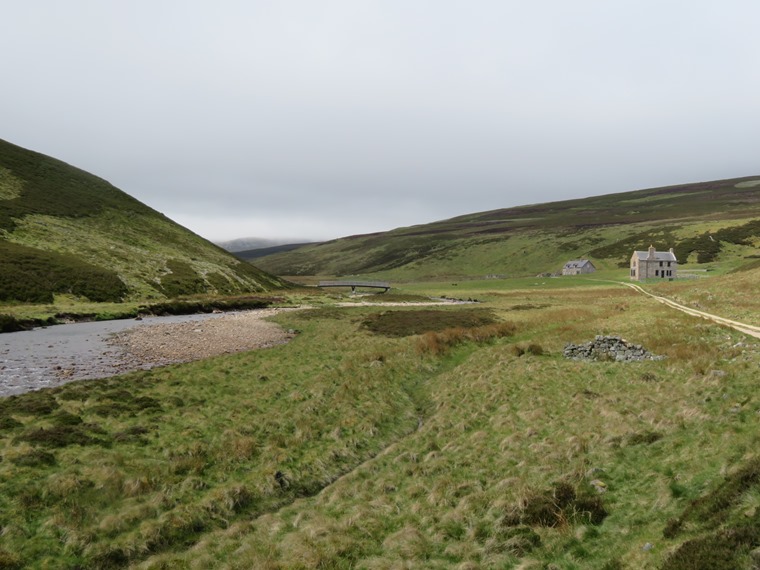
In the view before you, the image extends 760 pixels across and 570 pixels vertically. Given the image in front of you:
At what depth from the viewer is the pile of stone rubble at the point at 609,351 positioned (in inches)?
1131

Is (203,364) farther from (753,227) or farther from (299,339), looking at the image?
(753,227)

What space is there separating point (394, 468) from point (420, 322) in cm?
3477

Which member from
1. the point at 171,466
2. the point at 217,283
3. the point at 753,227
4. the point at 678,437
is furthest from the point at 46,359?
the point at 753,227

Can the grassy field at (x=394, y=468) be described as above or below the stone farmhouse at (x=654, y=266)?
above

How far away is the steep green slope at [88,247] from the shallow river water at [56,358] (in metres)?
21.8

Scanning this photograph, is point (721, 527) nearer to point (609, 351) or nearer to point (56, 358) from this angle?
point (609, 351)

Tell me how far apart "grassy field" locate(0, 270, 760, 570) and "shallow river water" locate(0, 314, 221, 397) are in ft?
9.84

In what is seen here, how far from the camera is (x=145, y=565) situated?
10914mm

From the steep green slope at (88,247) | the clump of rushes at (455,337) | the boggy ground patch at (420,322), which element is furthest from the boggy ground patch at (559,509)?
the steep green slope at (88,247)

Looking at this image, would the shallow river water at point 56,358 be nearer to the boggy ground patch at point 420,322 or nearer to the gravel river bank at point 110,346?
the gravel river bank at point 110,346

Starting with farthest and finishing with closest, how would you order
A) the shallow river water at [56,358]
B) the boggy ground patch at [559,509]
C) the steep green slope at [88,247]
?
the steep green slope at [88,247], the shallow river water at [56,358], the boggy ground patch at [559,509]

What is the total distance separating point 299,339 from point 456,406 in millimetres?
23518

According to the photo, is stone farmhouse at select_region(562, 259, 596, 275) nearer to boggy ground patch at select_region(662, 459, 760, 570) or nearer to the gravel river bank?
the gravel river bank

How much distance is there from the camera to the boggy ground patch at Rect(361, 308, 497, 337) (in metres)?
46.4
